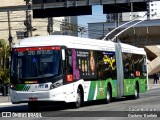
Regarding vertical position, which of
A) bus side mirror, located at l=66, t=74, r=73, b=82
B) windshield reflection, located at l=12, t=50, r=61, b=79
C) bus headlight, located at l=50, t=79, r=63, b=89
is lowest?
bus headlight, located at l=50, t=79, r=63, b=89

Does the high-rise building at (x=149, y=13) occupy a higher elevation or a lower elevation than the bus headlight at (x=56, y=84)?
higher

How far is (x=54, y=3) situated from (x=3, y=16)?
61.9 metres

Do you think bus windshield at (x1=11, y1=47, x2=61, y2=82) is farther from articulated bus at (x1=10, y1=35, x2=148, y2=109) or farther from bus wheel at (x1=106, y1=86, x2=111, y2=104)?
bus wheel at (x1=106, y1=86, x2=111, y2=104)

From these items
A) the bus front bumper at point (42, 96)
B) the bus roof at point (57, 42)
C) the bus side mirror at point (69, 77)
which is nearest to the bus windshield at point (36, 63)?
the bus roof at point (57, 42)

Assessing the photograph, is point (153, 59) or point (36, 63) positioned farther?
point (153, 59)

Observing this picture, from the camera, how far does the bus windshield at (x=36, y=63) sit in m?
23.3

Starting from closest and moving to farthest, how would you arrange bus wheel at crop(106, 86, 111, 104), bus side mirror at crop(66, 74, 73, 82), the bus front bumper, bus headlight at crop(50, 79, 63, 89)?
the bus front bumper < bus headlight at crop(50, 79, 63, 89) < bus side mirror at crop(66, 74, 73, 82) < bus wheel at crop(106, 86, 111, 104)

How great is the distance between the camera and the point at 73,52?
24641 mm

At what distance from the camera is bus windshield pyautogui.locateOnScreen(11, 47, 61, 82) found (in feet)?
76.6

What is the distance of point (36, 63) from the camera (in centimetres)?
2350

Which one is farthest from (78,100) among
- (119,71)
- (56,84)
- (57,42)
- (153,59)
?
(153,59)

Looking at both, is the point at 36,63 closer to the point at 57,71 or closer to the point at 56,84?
the point at 57,71

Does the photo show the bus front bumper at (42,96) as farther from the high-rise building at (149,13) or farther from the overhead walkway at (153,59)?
the overhead walkway at (153,59)

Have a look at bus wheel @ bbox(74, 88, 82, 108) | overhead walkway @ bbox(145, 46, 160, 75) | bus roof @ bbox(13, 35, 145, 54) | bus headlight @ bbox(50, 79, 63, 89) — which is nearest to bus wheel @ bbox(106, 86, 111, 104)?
bus roof @ bbox(13, 35, 145, 54)
